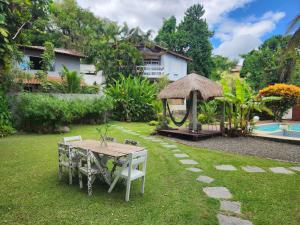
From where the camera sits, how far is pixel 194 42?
3581 cm

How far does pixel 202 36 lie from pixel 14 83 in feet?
98.3

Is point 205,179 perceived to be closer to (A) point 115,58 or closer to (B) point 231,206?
(B) point 231,206

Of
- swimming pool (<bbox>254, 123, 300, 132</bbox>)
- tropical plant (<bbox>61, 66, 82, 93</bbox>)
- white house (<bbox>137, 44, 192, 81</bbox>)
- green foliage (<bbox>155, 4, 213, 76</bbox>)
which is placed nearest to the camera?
swimming pool (<bbox>254, 123, 300, 132</bbox>)

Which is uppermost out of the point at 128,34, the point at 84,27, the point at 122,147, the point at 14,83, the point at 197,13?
the point at 197,13

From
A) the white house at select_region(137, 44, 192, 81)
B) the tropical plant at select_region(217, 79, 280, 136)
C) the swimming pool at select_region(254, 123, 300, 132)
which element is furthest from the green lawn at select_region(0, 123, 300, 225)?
the white house at select_region(137, 44, 192, 81)

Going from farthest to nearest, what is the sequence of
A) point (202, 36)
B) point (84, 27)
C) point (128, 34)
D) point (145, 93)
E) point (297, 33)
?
point (202, 36) < point (84, 27) < point (128, 34) < point (145, 93) < point (297, 33)

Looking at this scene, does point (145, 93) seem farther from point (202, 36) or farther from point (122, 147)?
point (202, 36)

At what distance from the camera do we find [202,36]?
1431 inches

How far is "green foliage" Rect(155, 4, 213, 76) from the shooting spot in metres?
35.8

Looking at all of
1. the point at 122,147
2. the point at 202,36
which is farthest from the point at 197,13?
the point at 122,147

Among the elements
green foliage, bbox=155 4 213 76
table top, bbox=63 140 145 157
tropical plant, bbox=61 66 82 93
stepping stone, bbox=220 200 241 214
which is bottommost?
stepping stone, bbox=220 200 241 214

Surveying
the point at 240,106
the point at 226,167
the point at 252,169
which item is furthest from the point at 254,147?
the point at 226,167

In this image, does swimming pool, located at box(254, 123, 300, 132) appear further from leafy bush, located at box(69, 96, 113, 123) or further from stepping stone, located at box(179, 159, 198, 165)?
leafy bush, located at box(69, 96, 113, 123)

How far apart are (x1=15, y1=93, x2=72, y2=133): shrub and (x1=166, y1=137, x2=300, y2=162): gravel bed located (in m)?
5.84
